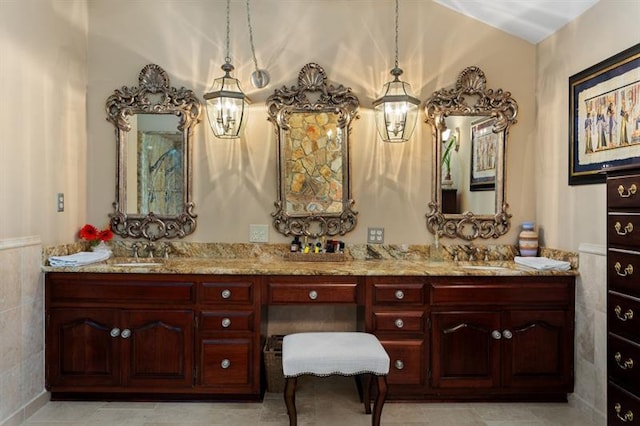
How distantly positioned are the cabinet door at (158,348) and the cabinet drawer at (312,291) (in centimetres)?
55

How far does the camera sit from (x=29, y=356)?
2.56 m

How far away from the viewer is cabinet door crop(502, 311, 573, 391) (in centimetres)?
273

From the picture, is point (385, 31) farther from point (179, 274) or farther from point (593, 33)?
point (179, 274)

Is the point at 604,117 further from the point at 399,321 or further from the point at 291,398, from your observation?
the point at 291,398

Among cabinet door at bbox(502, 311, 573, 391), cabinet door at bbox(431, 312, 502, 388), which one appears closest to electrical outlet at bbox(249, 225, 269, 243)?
cabinet door at bbox(431, 312, 502, 388)

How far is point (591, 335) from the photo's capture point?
262cm

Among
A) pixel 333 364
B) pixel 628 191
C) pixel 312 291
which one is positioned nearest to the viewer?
pixel 628 191

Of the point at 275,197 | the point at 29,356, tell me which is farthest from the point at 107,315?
the point at 275,197

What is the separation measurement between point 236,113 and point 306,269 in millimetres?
1167

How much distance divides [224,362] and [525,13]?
3033 mm

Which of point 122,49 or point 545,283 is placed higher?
point 122,49

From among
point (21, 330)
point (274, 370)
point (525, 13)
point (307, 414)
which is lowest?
point (307, 414)

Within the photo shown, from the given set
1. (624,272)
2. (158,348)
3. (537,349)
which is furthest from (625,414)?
(158,348)

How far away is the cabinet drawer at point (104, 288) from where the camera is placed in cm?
269
